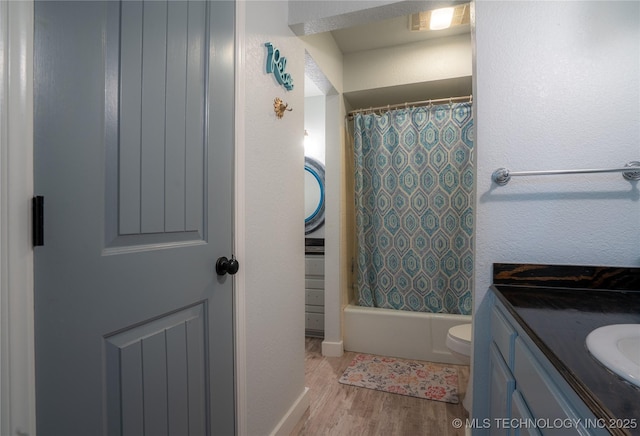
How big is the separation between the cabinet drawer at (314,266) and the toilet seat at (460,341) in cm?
130

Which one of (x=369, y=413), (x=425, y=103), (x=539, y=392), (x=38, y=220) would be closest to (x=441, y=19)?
(x=425, y=103)

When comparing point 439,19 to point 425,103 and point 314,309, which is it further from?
point 314,309

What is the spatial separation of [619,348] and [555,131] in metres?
0.90

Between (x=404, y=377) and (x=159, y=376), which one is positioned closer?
(x=159, y=376)

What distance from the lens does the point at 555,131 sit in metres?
1.25

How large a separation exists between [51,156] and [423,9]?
1612 mm

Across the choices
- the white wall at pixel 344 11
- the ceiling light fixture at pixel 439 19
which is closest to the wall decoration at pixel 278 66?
the white wall at pixel 344 11

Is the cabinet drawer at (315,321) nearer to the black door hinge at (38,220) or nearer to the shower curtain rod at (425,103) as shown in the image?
the shower curtain rod at (425,103)

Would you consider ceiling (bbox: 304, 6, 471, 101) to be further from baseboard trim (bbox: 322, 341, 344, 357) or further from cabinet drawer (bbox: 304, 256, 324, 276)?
baseboard trim (bbox: 322, 341, 344, 357)

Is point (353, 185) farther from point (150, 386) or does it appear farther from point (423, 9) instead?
point (150, 386)

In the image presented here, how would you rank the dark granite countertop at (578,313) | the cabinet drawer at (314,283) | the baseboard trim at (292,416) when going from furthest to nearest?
1. the cabinet drawer at (314,283)
2. the baseboard trim at (292,416)
3. the dark granite countertop at (578,313)

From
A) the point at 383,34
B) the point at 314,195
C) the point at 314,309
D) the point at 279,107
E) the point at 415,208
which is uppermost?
the point at 383,34

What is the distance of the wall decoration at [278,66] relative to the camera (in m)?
1.41

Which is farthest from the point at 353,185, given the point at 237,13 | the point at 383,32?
the point at 237,13
